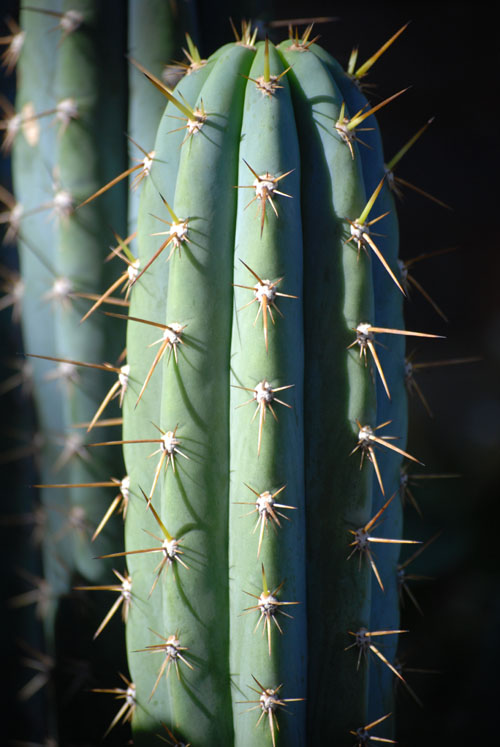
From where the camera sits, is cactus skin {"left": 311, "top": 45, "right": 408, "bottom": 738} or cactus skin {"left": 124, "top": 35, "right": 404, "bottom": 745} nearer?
cactus skin {"left": 124, "top": 35, "right": 404, "bottom": 745}

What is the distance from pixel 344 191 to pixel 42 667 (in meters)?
1.08

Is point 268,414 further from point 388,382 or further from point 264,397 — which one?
point 388,382

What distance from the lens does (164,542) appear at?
0.85m

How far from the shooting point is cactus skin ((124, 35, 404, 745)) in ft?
2.68

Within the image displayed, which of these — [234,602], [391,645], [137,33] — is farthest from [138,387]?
[137,33]

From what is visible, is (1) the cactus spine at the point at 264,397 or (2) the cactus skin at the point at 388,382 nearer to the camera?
(1) the cactus spine at the point at 264,397

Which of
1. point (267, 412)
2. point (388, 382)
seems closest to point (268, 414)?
point (267, 412)

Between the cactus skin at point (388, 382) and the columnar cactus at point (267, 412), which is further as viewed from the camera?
the cactus skin at point (388, 382)

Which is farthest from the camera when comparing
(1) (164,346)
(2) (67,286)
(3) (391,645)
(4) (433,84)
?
(4) (433,84)

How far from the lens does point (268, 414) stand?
794 mm

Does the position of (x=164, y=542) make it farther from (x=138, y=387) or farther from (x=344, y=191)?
(x=344, y=191)

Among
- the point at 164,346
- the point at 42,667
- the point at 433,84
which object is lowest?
the point at 42,667

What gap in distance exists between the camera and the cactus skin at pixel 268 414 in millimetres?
817

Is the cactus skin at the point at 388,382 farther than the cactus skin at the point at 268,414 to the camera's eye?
Yes
